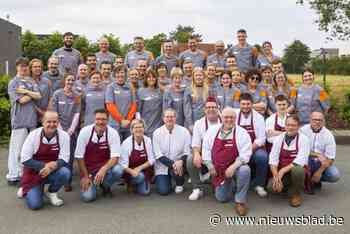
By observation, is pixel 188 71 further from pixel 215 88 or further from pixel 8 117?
pixel 8 117

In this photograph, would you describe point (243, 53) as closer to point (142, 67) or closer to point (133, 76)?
point (142, 67)

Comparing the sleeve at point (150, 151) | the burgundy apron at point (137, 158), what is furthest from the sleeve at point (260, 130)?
the burgundy apron at point (137, 158)

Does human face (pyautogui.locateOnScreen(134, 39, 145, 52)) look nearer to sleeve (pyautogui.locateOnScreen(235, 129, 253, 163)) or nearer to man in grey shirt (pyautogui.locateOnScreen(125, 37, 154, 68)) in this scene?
man in grey shirt (pyautogui.locateOnScreen(125, 37, 154, 68))

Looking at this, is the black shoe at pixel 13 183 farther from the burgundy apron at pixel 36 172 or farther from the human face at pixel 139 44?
the human face at pixel 139 44

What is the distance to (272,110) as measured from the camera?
655cm

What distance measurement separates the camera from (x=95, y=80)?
254 inches

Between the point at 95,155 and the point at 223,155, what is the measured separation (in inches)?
70.9

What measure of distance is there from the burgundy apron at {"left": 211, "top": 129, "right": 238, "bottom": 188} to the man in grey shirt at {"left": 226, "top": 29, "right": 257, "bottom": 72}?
359cm

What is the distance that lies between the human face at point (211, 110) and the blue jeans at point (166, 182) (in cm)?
101

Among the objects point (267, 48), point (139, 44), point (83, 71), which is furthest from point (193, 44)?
point (83, 71)

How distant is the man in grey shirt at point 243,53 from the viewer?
8.57 m

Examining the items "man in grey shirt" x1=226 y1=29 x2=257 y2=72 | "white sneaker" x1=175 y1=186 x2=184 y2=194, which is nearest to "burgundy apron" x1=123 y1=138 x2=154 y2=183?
"white sneaker" x1=175 y1=186 x2=184 y2=194

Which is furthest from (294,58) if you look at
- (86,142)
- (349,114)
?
(86,142)

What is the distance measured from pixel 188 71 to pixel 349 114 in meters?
6.43
